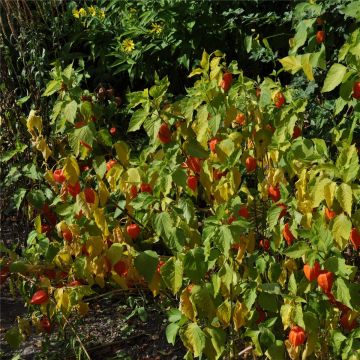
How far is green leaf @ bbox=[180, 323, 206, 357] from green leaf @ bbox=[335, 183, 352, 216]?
0.68 m

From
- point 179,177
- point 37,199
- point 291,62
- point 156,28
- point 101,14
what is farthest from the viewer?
point 101,14

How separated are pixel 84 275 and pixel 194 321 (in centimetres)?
51

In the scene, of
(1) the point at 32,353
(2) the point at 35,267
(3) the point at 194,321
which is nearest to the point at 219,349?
(3) the point at 194,321

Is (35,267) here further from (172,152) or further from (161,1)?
(161,1)

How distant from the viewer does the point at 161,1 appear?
4375mm

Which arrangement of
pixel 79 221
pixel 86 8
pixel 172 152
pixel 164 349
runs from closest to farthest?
1. pixel 172 152
2. pixel 79 221
3. pixel 164 349
4. pixel 86 8

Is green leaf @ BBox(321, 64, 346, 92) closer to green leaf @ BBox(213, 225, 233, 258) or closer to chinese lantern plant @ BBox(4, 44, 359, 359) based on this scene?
chinese lantern plant @ BBox(4, 44, 359, 359)

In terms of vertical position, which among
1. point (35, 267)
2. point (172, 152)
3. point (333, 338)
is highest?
point (172, 152)

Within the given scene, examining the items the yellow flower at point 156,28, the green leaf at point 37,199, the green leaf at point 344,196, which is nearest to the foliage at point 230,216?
the green leaf at point 344,196

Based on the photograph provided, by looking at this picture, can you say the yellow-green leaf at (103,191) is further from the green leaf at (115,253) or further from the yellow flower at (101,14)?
the yellow flower at (101,14)

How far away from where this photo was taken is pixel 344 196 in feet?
7.02

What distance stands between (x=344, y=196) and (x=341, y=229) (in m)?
0.12

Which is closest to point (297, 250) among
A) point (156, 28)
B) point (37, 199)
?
point (37, 199)

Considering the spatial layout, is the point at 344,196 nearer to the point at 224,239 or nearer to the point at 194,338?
the point at 224,239
